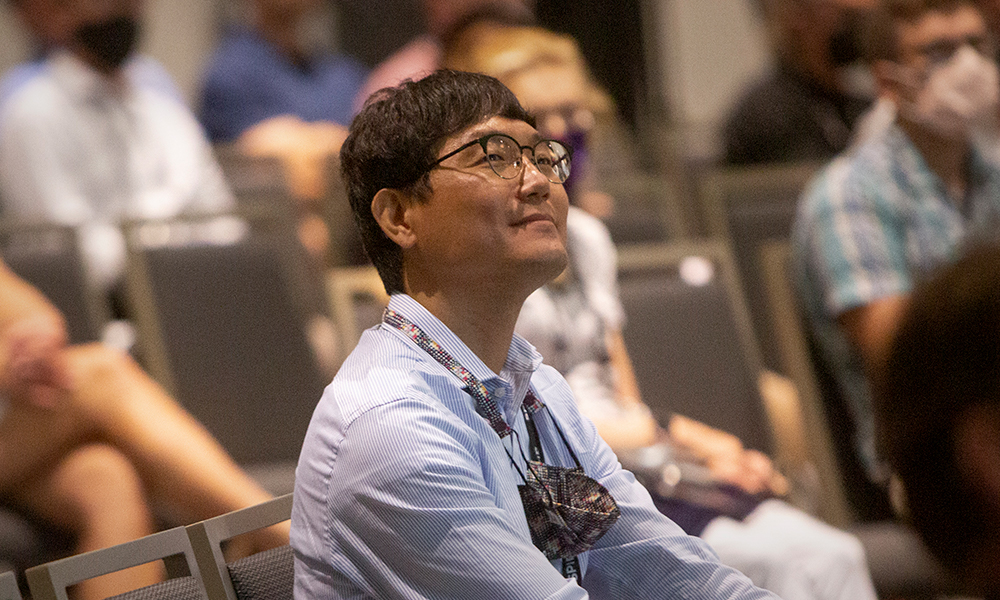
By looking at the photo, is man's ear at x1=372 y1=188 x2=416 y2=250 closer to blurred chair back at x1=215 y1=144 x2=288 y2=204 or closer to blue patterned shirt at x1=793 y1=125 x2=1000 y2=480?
blue patterned shirt at x1=793 y1=125 x2=1000 y2=480

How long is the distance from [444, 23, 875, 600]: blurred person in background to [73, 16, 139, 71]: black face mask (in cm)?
88

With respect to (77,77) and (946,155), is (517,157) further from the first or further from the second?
(77,77)

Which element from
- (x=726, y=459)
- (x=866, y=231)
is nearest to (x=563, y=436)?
(x=726, y=459)

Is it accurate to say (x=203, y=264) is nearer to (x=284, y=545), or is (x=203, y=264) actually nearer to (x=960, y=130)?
(x=284, y=545)

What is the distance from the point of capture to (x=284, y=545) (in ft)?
3.91

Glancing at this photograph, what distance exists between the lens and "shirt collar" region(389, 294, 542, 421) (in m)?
1.13

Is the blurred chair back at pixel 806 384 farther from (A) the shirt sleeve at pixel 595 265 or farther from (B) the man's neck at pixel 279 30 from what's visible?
(B) the man's neck at pixel 279 30

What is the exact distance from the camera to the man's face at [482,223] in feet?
3.76

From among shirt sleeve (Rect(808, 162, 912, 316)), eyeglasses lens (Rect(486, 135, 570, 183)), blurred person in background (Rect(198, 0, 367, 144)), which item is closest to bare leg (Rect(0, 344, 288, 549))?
eyeglasses lens (Rect(486, 135, 570, 183))

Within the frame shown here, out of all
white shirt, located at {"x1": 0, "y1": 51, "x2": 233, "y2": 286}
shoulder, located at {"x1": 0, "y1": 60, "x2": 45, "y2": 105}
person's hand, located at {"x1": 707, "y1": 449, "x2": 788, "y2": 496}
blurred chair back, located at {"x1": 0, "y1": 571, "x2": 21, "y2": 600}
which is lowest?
person's hand, located at {"x1": 707, "y1": 449, "x2": 788, "y2": 496}

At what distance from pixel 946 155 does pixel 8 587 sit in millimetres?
2298

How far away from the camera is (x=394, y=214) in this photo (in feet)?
3.90

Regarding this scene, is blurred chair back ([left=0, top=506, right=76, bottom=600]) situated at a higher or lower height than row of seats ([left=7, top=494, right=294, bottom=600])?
lower

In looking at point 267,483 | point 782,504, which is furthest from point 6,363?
point 782,504
